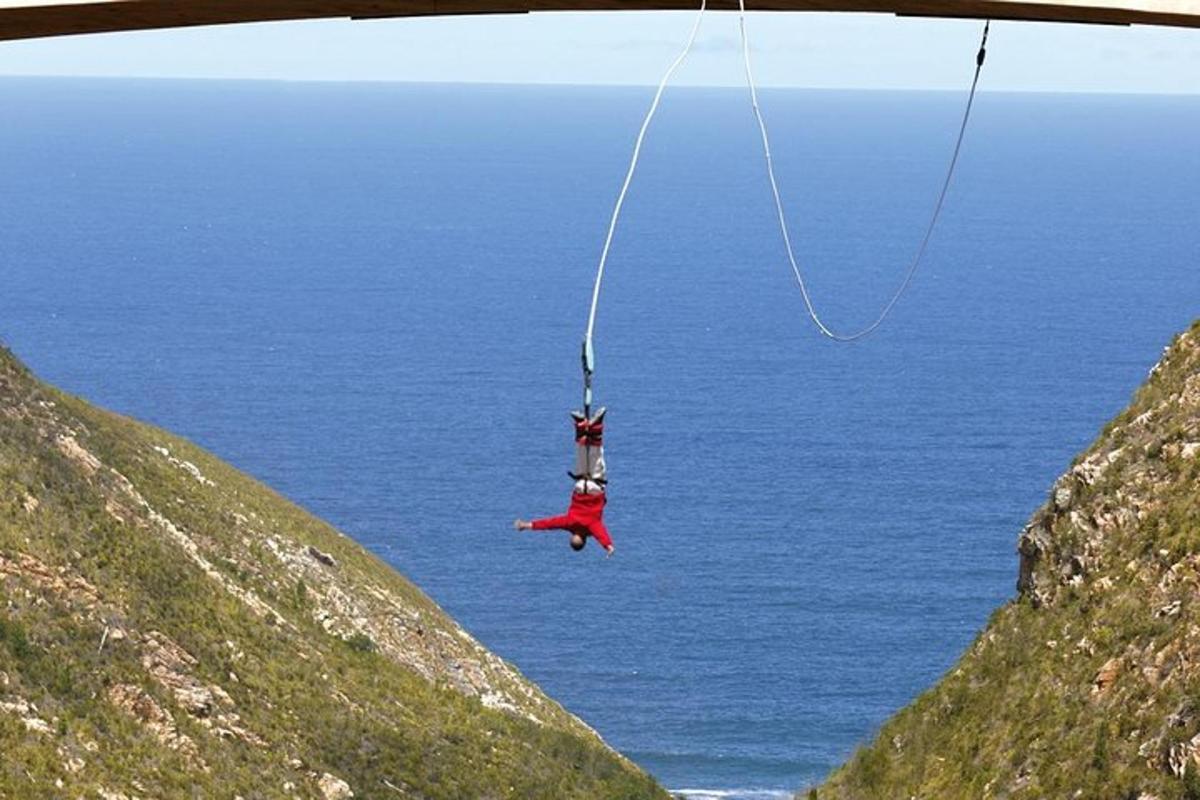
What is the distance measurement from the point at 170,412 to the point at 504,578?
198 ft

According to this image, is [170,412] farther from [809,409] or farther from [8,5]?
[8,5]

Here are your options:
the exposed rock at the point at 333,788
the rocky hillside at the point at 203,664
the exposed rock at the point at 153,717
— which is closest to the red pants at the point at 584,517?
the rocky hillside at the point at 203,664

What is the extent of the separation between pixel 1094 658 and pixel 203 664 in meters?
21.0

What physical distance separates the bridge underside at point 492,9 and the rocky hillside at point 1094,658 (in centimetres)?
1635

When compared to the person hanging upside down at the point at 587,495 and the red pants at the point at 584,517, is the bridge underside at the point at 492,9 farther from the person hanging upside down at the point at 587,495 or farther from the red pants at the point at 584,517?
the red pants at the point at 584,517

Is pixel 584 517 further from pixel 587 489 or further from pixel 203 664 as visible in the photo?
pixel 203 664

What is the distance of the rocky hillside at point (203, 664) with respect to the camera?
133 ft

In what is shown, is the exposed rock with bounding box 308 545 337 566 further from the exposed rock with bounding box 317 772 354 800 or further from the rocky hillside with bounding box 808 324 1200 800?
the rocky hillside with bounding box 808 324 1200 800

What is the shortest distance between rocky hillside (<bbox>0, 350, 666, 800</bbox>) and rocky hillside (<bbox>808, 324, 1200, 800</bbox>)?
1088cm

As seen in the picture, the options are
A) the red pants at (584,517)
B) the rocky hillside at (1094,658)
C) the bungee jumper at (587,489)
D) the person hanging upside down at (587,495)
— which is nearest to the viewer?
the bungee jumper at (587,489)

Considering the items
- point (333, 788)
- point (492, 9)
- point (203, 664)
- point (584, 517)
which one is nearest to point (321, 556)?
point (203, 664)

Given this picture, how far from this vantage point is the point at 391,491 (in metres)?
161

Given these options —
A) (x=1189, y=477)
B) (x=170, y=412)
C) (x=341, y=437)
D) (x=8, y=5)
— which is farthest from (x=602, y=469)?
(x=170, y=412)

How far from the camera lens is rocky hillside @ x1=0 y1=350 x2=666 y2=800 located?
40469mm
